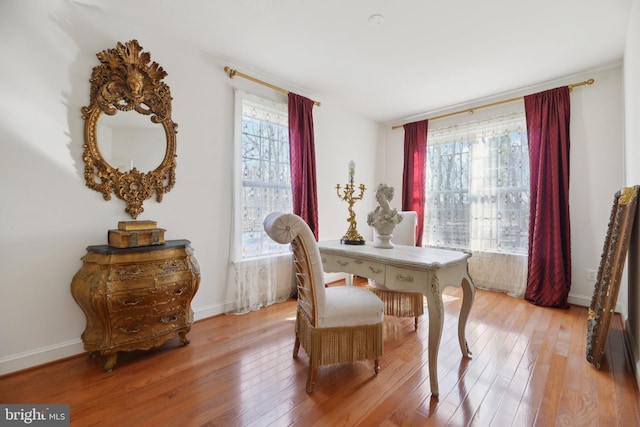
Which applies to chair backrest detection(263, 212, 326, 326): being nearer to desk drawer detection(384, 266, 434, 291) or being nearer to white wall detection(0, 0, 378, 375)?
desk drawer detection(384, 266, 434, 291)

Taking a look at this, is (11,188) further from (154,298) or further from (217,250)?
(217,250)

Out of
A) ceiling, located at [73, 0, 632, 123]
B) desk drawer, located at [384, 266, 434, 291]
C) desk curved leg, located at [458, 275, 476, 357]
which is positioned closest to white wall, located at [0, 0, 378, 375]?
ceiling, located at [73, 0, 632, 123]

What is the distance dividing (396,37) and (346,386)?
2.70m

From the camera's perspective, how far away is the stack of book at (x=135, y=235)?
1902 mm

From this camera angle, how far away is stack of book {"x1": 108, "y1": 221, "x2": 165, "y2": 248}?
6.24ft

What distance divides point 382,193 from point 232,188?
1.59 m

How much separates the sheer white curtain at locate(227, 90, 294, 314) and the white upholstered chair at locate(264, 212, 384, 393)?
127 cm

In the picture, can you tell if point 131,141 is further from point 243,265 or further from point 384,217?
point 384,217

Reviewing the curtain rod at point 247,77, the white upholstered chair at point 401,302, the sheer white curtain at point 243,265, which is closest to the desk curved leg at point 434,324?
the white upholstered chair at point 401,302

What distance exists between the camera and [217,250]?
2.74m

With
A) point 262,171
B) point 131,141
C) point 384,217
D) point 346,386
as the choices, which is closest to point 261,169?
point 262,171

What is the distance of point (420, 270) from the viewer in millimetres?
1583

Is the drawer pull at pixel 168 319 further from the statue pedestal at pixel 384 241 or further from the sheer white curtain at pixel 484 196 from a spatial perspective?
the sheer white curtain at pixel 484 196

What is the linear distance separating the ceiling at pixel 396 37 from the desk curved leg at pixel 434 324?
1.98 m
